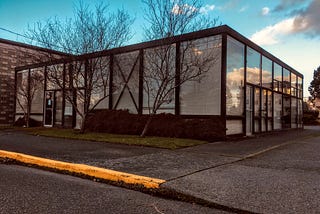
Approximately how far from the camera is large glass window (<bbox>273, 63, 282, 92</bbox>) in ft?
67.8

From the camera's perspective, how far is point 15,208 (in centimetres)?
436

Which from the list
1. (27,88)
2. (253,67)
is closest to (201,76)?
(253,67)

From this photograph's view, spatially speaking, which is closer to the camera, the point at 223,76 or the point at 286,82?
the point at 223,76

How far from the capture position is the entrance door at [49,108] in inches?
891

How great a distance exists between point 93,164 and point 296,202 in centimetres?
452

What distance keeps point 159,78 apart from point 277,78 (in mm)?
9645

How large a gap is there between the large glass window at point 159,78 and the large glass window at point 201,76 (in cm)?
55

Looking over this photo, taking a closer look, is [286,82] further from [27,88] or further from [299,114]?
[27,88]

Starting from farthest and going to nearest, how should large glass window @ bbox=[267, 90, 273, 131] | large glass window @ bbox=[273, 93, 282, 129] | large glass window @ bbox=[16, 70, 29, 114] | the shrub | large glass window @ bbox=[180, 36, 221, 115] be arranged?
large glass window @ bbox=[16, 70, 29, 114] → large glass window @ bbox=[273, 93, 282, 129] → large glass window @ bbox=[267, 90, 273, 131] → large glass window @ bbox=[180, 36, 221, 115] → the shrub

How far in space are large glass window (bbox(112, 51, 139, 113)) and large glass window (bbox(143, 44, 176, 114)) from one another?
0.75m

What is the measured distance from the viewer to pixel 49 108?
2286 cm

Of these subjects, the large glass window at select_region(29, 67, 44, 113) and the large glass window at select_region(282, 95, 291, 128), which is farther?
the large glass window at select_region(29, 67, 44, 113)

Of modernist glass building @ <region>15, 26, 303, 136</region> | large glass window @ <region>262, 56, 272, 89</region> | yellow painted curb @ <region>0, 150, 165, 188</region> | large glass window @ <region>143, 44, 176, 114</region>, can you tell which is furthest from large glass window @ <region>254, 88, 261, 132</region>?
yellow painted curb @ <region>0, 150, 165, 188</region>

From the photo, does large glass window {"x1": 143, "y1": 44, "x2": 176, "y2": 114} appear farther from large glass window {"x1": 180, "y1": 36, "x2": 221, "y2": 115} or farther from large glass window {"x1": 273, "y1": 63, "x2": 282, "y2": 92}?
large glass window {"x1": 273, "y1": 63, "x2": 282, "y2": 92}
